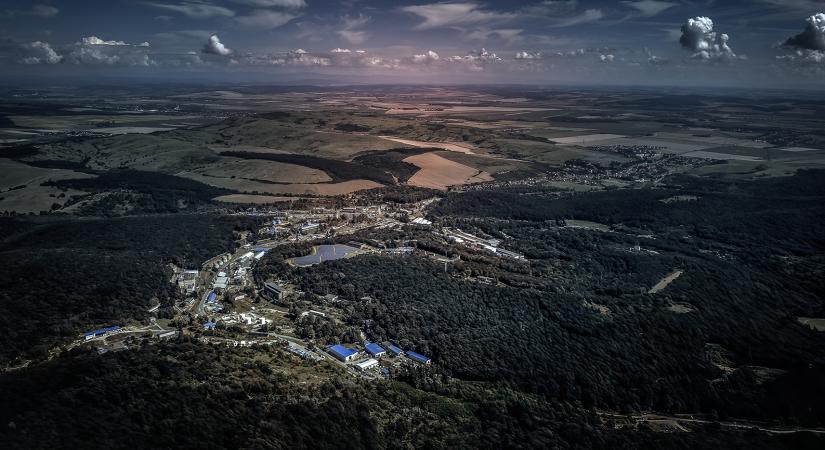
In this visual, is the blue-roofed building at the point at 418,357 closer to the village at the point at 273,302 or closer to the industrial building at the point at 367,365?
the village at the point at 273,302

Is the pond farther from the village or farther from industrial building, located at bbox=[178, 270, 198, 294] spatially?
industrial building, located at bbox=[178, 270, 198, 294]

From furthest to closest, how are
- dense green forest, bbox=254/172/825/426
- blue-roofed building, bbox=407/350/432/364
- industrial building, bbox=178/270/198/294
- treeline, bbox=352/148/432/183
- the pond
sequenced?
treeline, bbox=352/148/432/183 → the pond → industrial building, bbox=178/270/198/294 → blue-roofed building, bbox=407/350/432/364 → dense green forest, bbox=254/172/825/426

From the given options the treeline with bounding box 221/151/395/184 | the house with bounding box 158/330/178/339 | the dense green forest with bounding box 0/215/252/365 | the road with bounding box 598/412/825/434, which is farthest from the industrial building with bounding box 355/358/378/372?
the treeline with bounding box 221/151/395/184

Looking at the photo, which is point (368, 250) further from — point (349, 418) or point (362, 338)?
point (349, 418)

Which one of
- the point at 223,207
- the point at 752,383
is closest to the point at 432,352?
the point at 752,383

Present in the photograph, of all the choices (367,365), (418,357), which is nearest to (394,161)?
(418,357)
